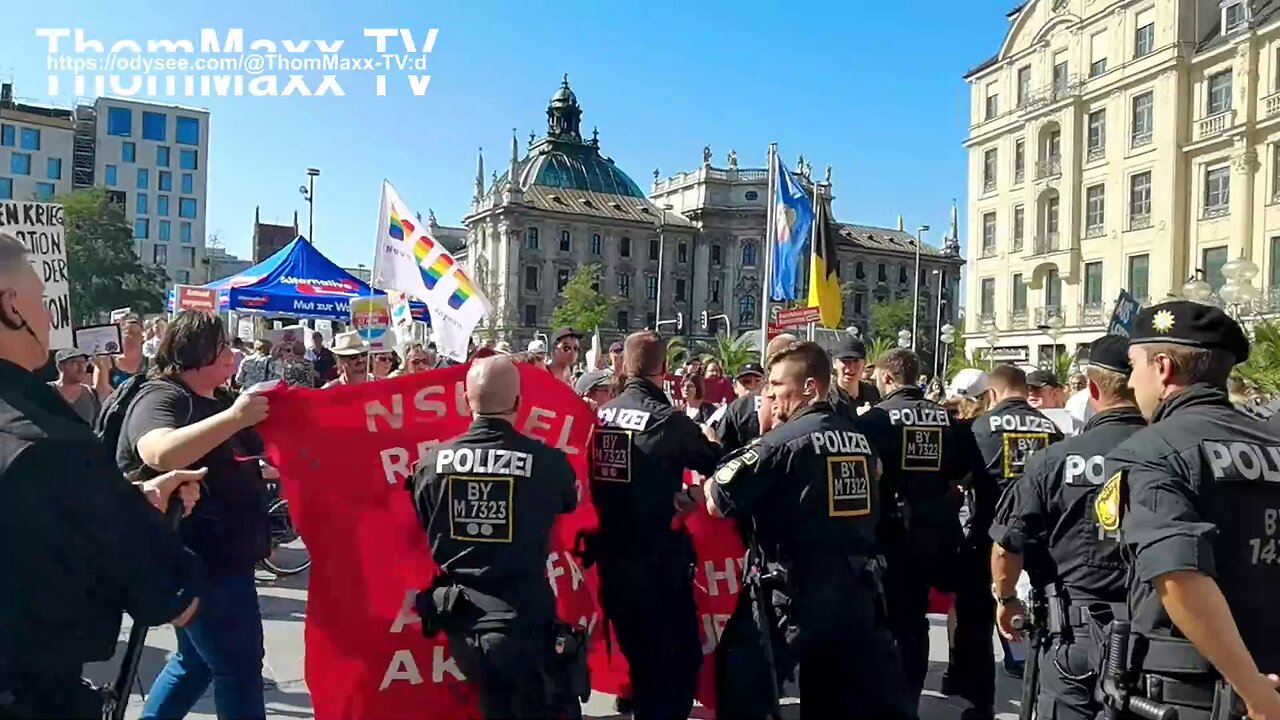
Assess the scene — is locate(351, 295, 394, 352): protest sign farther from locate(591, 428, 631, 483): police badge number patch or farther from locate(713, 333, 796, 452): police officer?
locate(591, 428, 631, 483): police badge number patch

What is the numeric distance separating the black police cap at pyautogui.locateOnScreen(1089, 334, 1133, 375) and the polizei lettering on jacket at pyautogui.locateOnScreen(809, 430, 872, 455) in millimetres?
1113

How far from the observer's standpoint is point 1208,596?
8.63ft

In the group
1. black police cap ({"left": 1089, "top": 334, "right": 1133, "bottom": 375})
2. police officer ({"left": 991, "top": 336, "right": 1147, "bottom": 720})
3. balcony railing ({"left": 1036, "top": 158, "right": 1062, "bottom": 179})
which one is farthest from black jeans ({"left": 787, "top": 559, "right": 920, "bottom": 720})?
balcony railing ({"left": 1036, "top": 158, "right": 1062, "bottom": 179})

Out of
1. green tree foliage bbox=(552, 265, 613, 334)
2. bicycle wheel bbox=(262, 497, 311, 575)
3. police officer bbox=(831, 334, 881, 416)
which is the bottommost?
bicycle wheel bbox=(262, 497, 311, 575)

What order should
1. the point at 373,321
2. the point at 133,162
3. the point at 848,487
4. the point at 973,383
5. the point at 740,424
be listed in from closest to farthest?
the point at 848,487 < the point at 740,424 < the point at 973,383 < the point at 373,321 < the point at 133,162

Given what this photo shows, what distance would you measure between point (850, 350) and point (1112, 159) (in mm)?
41144

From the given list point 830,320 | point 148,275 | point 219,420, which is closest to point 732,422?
point 219,420

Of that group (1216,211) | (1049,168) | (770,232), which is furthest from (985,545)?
(1049,168)

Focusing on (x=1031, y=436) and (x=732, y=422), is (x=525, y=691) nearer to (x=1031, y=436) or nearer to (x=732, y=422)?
(x=732, y=422)

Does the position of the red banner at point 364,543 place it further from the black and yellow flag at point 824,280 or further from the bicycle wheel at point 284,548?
the black and yellow flag at point 824,280

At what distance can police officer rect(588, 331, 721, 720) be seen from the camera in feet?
17.0

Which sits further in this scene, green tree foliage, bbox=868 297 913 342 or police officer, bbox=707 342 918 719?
green tree foliage, bbox=868 297 913 342

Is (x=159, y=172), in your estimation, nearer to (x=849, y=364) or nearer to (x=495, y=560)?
(x=849, y=364)

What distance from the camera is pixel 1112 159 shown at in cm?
4234
